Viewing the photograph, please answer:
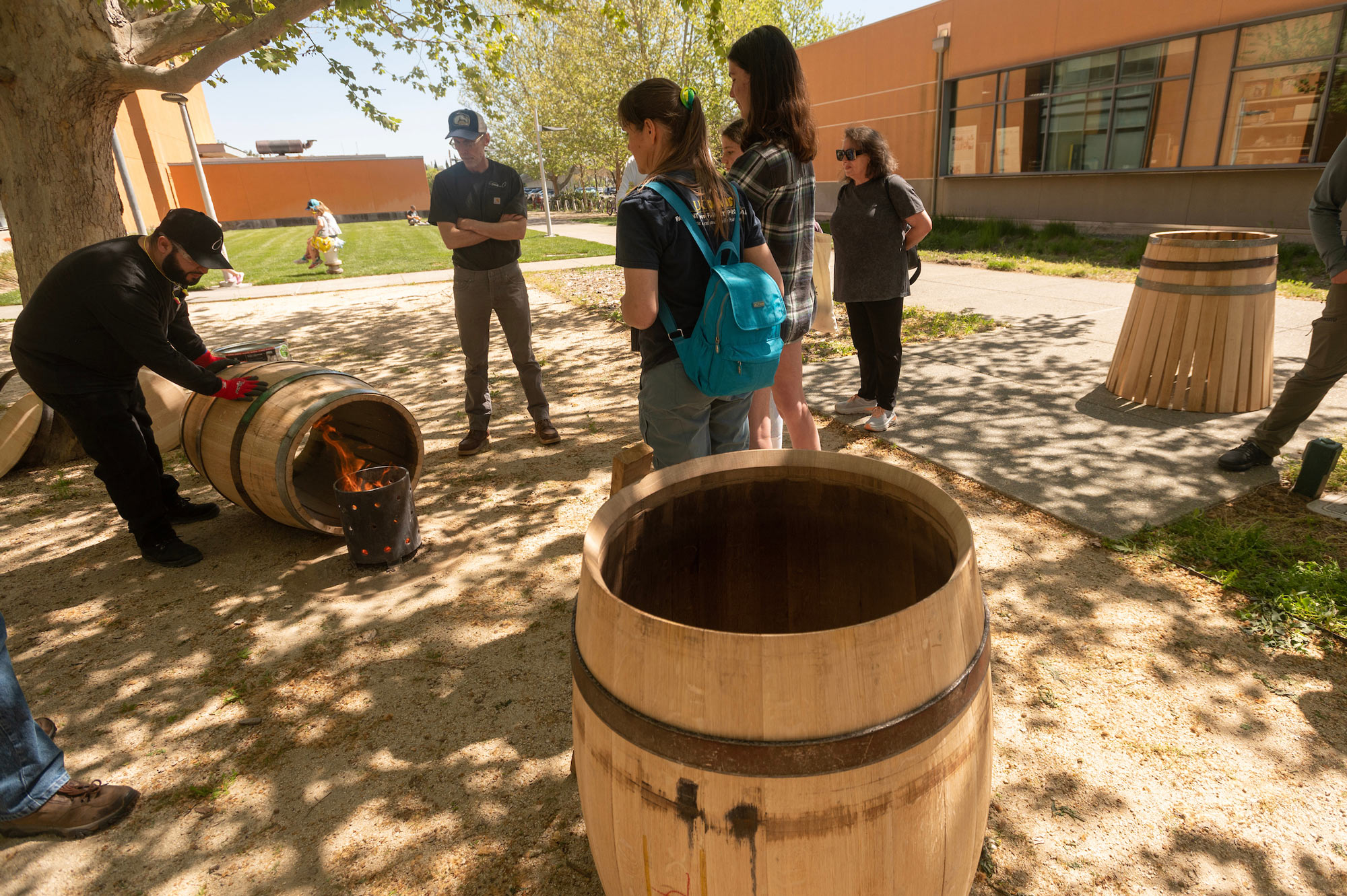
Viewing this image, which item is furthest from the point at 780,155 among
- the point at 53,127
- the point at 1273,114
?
the point at 1273,114

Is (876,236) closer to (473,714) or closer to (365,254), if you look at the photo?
(473,714)

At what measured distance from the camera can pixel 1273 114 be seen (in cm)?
1226

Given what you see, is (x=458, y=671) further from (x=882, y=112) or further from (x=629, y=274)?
(x=882, y=112)

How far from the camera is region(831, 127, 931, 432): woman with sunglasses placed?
4871mm

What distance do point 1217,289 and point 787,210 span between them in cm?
357

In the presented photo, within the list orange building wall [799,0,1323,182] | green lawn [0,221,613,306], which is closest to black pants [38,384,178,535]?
green lawn [0,221,613,306]

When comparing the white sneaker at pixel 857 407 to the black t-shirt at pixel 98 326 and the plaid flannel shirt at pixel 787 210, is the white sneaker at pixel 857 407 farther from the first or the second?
the black t-shirt at pixel 98 326

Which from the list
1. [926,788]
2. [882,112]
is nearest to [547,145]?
[882,112]

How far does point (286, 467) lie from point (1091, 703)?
12.9ft

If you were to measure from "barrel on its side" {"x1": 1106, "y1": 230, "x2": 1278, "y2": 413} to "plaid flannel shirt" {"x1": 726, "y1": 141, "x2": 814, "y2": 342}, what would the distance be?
10.4 ft

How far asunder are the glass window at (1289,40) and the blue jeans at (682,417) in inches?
576

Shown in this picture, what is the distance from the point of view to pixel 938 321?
8.64m

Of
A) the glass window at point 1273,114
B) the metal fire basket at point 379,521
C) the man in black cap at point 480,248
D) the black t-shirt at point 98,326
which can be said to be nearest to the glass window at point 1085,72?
the glass window at point 1273,114

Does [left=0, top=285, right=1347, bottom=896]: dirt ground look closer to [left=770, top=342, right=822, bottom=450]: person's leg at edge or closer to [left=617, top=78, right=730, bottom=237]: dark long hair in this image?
[left=770, top=342, right=822, bottom=450]: person's leg at edge
